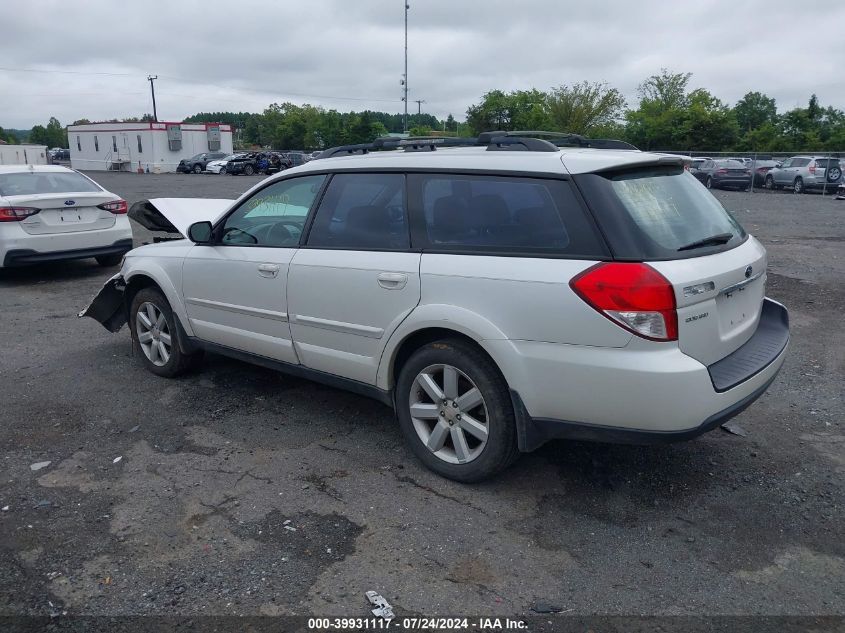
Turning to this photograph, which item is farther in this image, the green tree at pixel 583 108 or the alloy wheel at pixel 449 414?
the green tree at pixel 583 108

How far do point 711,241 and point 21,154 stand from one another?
150 ft

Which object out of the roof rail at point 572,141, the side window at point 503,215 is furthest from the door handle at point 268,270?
the roof rail at point 572,141

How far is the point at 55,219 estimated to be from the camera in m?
9.59

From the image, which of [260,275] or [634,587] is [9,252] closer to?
[260,275]

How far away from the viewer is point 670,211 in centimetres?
378

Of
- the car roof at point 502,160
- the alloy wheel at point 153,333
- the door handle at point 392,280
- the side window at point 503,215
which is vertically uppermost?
the car roof at point 502,160

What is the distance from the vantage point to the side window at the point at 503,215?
3.56 m

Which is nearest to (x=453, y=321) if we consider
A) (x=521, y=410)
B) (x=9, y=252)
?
(x=521, y=410)

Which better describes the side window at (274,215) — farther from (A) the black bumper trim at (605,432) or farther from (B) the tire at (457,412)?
(A) the black bumper trim at (605,432)

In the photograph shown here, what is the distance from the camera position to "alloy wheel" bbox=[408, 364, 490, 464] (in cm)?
389

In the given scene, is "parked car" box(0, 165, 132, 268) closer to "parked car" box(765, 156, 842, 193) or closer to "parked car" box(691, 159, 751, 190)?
"parked car" box(691, 159, 751, 190)

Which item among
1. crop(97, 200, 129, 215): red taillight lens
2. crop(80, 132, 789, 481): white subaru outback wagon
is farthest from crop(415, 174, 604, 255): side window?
crop(97, 200, 129, 215): red taillight lens

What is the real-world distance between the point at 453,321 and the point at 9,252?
25.3ft

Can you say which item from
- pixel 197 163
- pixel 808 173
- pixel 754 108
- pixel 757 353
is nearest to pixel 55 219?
pixel 757 353
